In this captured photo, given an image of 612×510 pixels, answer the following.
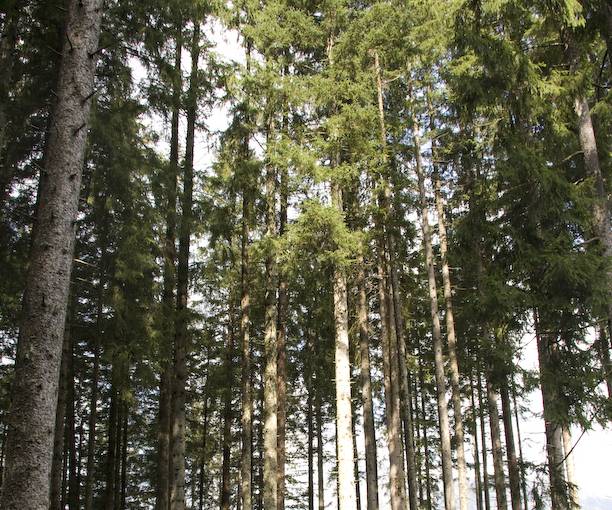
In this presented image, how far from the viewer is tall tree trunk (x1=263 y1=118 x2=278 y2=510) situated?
11.2 metres

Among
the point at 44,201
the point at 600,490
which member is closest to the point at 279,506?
the point at 44,201

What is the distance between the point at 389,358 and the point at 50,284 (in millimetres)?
12613

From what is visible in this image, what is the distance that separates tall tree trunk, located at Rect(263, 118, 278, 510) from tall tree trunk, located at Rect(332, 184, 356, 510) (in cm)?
166

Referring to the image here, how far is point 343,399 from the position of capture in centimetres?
969

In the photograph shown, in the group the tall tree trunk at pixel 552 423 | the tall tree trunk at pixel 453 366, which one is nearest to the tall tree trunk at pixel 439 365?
the tall tree trunk at pixel 453 366

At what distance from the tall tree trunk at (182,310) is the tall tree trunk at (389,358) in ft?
15.3

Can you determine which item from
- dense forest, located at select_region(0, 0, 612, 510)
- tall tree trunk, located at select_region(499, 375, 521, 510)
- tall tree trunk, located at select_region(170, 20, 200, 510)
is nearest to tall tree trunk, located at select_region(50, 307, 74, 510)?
dense forest, located at select_region(0, 0, 612, 510)

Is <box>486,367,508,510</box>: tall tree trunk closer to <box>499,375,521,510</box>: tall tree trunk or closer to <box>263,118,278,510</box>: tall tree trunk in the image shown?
<box>499,375,521,510</box>: tall tree trunk

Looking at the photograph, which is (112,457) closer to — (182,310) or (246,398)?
(246,398)

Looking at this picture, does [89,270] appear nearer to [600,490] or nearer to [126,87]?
[126,87]

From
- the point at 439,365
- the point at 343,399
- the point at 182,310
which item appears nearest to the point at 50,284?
the point at 343,399

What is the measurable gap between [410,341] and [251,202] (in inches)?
518

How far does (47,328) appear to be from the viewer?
4652 mm

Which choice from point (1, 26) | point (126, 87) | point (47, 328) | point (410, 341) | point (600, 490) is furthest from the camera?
point (600, 490)
